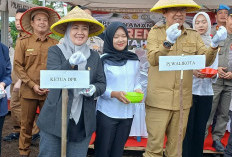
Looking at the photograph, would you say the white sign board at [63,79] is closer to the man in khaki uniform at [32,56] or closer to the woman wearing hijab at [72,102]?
the woman wearing hijab at [72,102]

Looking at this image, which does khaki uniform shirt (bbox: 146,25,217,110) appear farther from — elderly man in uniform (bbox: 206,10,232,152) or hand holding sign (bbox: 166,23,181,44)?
elderly man in uniform (bbox: 206,10,232,152)

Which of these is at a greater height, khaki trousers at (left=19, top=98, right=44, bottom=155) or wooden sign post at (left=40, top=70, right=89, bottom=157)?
wooden sign post at (left=40, top=70, right=89, bottom=157)

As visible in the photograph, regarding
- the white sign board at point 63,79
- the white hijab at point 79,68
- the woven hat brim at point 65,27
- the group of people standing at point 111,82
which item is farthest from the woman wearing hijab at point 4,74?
the white sign board at point 63,79

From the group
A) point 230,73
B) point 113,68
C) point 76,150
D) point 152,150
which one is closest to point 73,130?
point 76,150

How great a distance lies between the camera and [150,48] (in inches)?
99.3

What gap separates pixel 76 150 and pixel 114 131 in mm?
485

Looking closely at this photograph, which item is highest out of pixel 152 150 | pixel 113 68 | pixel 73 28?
pixel 73 28

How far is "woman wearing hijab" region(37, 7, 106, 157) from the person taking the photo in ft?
6.91

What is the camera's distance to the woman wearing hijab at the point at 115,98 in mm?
2570

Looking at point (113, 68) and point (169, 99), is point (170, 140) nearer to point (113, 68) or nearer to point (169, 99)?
point (169, 99)

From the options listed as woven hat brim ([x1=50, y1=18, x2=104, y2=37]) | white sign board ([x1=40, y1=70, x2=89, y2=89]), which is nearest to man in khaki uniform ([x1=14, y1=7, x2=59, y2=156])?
woven hat brim ([x1=50, y1=18, x2=104, y2=37])

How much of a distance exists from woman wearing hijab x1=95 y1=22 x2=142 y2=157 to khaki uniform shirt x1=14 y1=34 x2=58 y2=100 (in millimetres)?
1097

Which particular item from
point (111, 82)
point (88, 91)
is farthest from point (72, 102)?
point (111, 82)

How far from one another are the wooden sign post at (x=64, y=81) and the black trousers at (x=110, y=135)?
2.14 feet
